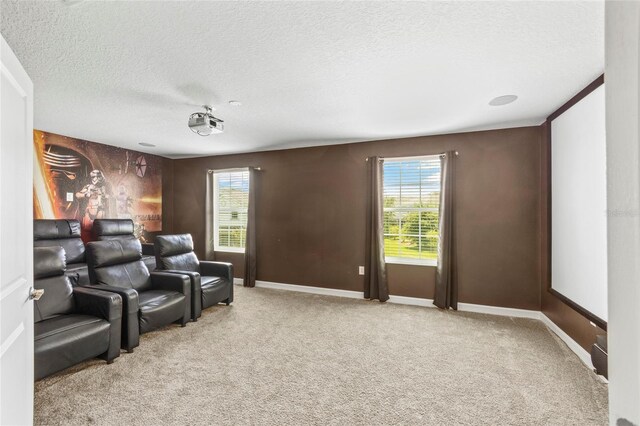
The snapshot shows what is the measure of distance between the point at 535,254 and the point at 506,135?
5.03 ft

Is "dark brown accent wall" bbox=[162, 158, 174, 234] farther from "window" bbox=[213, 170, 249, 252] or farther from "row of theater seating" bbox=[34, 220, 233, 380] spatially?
"row of theater seating" bbox=[34, 220, 233, 380]

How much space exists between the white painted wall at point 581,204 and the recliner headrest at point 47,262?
4.38 meters

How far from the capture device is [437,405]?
200 cm

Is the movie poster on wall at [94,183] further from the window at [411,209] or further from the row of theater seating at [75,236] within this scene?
the window at [411,209]

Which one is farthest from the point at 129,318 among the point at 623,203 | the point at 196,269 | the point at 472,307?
the point at 472,307

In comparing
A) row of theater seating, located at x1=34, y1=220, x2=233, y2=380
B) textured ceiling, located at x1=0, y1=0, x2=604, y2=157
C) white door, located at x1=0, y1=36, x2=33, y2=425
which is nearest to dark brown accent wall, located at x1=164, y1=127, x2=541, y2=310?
textured ceiling, located at x1=0, y1=0, x2=604, y2=157

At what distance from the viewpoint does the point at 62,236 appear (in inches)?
157

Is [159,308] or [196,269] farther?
[196,269]

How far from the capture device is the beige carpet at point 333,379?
1895 mm

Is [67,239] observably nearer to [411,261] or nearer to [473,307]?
[411,261]

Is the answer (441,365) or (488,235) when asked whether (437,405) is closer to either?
(441,365)

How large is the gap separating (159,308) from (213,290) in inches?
33.2

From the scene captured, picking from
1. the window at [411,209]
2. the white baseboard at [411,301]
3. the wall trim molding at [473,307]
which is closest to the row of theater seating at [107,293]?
the wall trim molding at [473,307]

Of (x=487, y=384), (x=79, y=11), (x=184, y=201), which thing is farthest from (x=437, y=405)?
(x=184, y=201)
